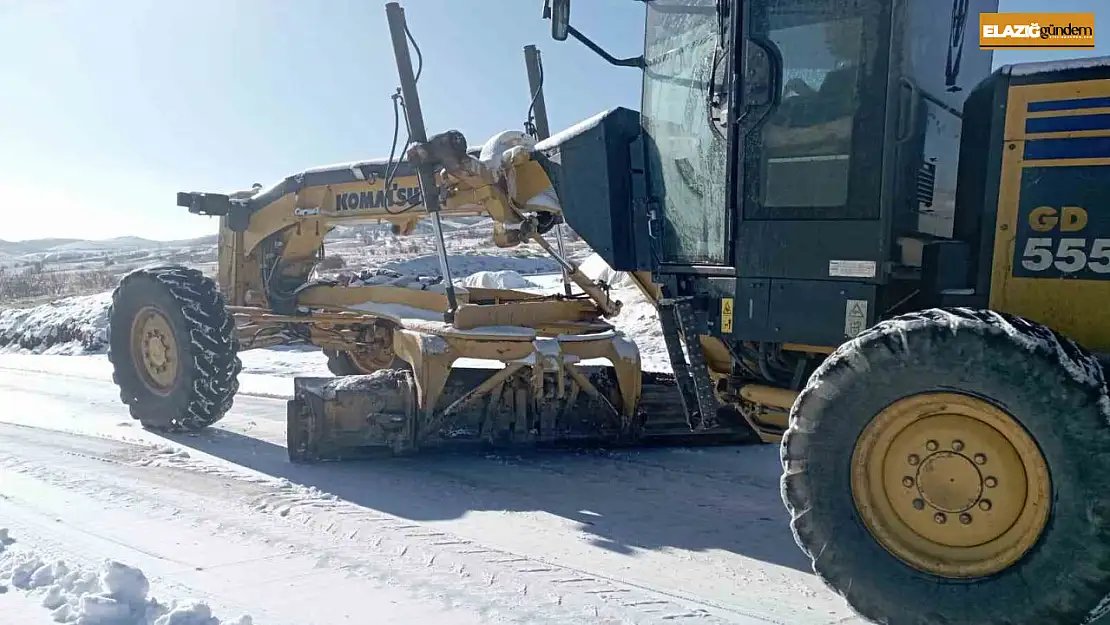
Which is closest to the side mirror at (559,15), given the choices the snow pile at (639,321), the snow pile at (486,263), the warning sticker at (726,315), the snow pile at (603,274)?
the warning sticker at (726,315)

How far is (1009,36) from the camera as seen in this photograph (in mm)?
4301

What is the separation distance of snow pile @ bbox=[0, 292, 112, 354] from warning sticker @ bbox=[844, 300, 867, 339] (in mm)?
13503

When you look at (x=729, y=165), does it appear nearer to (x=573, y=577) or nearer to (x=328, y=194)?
(x=573, y=577)

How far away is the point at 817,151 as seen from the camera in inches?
141

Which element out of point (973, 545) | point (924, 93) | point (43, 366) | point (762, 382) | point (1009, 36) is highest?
point (1009, 36)

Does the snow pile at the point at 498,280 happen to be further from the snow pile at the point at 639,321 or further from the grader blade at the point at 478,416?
the grader blade at the point at 478,416

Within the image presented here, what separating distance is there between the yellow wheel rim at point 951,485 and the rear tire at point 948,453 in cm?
→ 1

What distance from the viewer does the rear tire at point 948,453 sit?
8.66 feet

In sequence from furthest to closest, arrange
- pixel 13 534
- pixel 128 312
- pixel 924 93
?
pixel 128 312
pixel 13 534
pixel 924 93

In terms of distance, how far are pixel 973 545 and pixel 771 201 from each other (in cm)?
164

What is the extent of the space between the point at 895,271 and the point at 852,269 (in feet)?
0.68

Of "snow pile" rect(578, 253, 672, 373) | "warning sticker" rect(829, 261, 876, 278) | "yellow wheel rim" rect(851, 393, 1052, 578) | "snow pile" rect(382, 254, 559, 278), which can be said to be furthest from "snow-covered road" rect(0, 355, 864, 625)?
"snow pile" rect(382, 254, 559, 278)

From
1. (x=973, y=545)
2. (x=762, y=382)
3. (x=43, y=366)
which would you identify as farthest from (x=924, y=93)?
(x=43, y=366)

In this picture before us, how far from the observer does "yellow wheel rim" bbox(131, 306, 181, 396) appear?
22.1 feet
